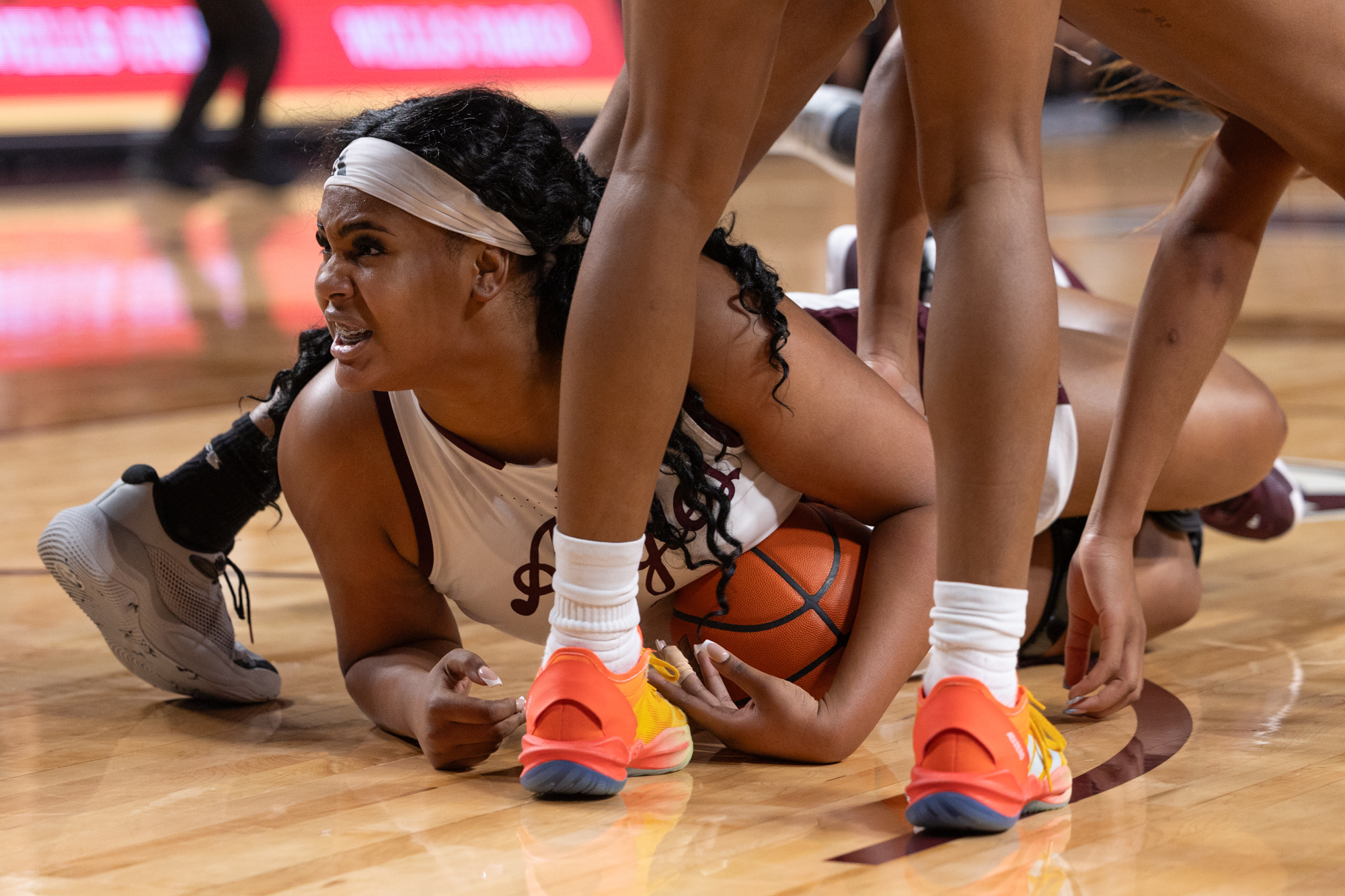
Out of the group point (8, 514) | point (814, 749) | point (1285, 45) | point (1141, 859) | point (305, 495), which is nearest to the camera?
point (1141, 859)

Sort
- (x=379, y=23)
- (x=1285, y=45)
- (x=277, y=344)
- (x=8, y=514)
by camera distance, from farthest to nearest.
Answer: (x=379, y=23)
(x=277, y=344)
(x=8, y=514)
(x=1285, y=45)

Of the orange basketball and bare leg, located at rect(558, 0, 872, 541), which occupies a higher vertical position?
bare leg, located at rect(558, 0, 872, 541)

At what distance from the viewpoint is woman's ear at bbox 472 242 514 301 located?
5.16ft

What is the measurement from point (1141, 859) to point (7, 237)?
25.6 feet

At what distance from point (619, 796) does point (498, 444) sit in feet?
1.33

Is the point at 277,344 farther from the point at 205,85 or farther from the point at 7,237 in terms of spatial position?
the point at 205,85

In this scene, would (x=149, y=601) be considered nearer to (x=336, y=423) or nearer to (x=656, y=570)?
(x=336, y=423)

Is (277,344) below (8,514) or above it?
above

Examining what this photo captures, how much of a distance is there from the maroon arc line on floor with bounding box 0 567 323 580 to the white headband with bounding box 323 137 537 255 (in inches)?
44.1

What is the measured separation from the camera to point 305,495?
173 cm

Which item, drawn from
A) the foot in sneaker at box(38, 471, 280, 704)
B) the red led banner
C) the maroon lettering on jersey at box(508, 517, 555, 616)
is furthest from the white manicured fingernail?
the red led banner

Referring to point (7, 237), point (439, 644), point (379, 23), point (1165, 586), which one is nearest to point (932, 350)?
point (439, 644)

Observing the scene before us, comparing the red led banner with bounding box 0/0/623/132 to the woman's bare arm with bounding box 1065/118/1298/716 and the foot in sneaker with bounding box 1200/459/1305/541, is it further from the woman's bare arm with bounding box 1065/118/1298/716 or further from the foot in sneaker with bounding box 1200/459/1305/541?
the woman's bare arm with bounding box 1065/118/1298/716

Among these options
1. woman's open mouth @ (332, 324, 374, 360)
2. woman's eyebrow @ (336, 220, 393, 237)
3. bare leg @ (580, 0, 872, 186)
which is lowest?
woman's open mouth @ (332, 324, 374, 360)
